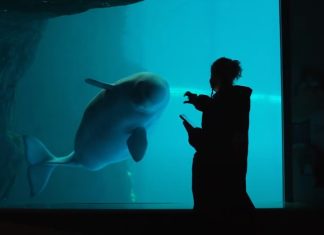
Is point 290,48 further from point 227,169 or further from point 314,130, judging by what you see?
point 227,169

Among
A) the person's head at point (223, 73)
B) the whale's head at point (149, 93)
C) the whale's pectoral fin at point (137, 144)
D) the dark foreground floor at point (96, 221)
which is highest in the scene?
the whale's head at point (149, 93)

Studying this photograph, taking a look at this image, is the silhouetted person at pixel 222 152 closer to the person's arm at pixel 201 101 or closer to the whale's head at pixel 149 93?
the person's arm at pixel 201 101

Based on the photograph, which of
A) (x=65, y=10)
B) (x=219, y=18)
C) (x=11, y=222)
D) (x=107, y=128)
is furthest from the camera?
(x=219, y=18)

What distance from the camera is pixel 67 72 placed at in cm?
1864

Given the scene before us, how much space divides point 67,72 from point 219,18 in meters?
13.0

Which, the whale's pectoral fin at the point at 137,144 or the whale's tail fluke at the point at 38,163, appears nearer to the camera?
the whale's pectoral fin at the point at 137,144

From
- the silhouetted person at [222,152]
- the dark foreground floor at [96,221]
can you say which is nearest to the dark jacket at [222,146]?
the silhouetted person at [222,152]

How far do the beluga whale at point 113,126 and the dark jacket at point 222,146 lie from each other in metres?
2.73

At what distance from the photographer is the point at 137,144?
5.00 meters

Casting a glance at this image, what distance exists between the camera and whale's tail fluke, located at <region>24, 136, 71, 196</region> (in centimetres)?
558

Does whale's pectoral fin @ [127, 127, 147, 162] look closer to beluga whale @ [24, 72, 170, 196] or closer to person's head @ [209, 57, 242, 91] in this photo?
beluga whale @ [24, 72, 170, 196]

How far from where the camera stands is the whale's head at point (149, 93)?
5.09 meters

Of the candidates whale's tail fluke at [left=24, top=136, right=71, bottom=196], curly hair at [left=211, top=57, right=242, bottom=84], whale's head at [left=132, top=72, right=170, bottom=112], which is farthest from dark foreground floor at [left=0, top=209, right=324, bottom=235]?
whale's tail fluke at [left=24, top=136, right=71, bottom=196]

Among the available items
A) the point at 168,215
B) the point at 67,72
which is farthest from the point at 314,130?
the point at 67,72
